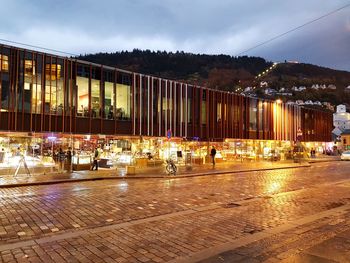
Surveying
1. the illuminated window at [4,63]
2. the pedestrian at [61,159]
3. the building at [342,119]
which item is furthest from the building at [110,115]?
the building at [342,119]

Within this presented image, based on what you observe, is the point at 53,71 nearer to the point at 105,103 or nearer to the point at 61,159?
the point at 105,103

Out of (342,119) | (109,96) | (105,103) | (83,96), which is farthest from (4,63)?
(342,119)

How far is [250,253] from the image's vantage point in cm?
705

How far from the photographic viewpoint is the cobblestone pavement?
691cm

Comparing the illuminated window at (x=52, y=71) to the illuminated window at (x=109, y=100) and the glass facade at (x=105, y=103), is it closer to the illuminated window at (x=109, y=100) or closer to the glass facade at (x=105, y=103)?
the glass facade at (x=105, y=103)

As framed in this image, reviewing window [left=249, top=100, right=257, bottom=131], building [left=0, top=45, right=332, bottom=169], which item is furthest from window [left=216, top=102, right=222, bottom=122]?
window [left=249, top=100, right=257, bottom=131]

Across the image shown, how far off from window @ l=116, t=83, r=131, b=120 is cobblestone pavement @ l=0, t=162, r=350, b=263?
21492 millimetres

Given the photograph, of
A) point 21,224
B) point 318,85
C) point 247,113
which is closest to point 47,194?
point 21,224

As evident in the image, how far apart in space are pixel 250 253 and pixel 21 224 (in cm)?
563

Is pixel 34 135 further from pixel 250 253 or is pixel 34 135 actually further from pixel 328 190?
pixel 250 253

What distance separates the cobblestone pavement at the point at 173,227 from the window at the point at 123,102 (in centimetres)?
2149

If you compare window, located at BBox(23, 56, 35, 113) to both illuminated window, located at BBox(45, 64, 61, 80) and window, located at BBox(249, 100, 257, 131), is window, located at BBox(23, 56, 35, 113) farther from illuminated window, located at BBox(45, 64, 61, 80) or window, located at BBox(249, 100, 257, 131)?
window, located at BBox(249, 100, 257, 131)

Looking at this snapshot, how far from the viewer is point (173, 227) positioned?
357 inches

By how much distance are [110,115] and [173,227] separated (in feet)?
88.2
